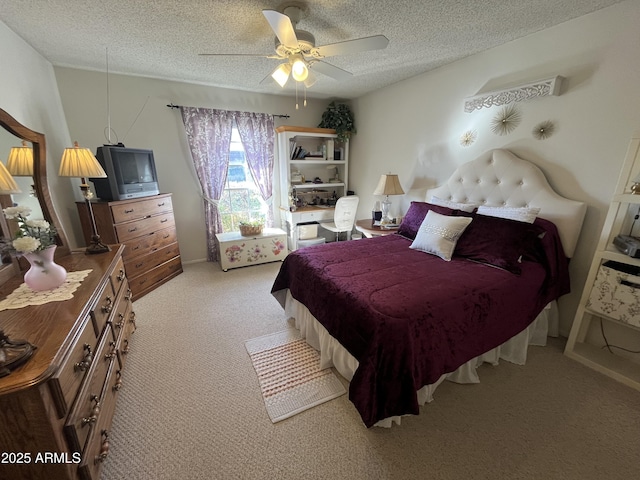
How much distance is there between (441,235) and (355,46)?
1526 mm

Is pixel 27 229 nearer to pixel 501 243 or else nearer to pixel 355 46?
pixel 355 46

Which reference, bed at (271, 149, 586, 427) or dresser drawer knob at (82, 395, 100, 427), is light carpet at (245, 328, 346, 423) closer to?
bed at (271, 149, 586, 427)

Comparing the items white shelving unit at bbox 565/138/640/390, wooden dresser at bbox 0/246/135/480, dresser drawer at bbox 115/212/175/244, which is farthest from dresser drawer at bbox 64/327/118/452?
white shelving unit at bbox 565/138/640/390

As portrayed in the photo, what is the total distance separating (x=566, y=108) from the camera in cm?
199

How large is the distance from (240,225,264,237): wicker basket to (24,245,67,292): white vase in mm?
2312

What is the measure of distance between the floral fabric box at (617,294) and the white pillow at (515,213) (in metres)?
0.52

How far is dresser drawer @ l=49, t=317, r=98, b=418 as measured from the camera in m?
0.90

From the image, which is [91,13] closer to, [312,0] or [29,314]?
[312,0]

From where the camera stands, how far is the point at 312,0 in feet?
5.30

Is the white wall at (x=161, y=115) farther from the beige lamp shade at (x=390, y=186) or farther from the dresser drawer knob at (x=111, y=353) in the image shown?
the dresser drawer knob at (x=111, y=353)

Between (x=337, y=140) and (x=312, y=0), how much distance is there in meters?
2.71

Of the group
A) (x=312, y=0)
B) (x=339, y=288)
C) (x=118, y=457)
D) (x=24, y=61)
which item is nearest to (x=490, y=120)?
(x=312, y=0)

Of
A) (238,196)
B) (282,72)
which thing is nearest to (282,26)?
(282,72)

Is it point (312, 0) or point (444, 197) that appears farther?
point (444, 197)
